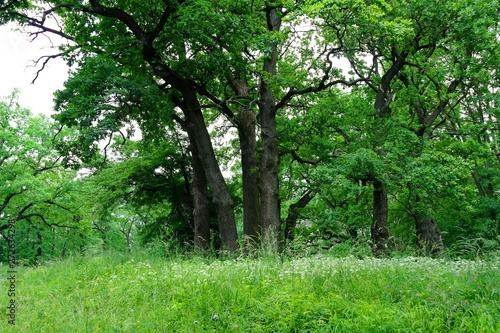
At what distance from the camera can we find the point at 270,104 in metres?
13.1

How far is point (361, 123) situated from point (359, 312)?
9576 mm

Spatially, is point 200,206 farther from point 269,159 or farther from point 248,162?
point 269,159

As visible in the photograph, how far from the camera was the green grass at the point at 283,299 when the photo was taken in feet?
14.4

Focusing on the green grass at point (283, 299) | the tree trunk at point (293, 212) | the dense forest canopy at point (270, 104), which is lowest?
the green grass at point (283, 299)

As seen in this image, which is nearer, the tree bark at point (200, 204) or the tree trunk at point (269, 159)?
the tree trunk at point (269, 159)

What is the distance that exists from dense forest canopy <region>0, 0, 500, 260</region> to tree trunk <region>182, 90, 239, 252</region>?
0.15ft

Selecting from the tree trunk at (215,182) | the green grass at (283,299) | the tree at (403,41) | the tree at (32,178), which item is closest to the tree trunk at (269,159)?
the tree trunk at (215,182)

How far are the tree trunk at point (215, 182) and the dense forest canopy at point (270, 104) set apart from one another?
1.8 inches

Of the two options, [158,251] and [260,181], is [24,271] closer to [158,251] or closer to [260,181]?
[158,251]

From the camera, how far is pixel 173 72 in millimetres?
11766

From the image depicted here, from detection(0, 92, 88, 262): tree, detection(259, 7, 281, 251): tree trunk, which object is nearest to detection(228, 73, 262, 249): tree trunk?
detection(259, 7, 281, 251): tree trunk

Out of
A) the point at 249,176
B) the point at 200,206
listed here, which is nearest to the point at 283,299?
the point at 249,176

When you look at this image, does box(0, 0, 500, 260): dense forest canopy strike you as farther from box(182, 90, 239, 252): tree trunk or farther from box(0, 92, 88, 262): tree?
box(0, 92, 88, 262): tree

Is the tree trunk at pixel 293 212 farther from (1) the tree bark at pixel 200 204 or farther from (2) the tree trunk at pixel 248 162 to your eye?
(1) the tree bark at pixel 200 204
